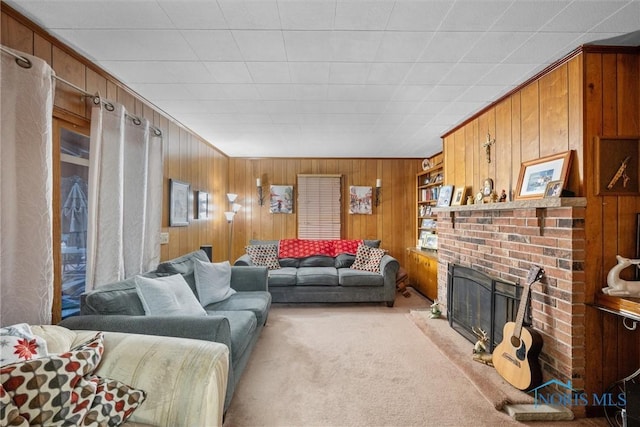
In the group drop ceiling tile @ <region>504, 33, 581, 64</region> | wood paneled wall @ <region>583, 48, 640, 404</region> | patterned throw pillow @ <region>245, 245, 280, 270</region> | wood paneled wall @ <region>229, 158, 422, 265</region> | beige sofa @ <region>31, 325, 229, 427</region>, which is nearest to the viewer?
beige sofa @ <region>31, 325, 229, 427</region>

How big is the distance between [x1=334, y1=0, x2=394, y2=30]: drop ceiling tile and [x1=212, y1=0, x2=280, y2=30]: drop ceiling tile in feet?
A: 1.15

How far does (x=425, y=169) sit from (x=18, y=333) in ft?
17.0

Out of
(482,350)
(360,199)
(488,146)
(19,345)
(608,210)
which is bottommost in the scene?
(482,350)

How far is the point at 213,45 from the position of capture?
6.19 feet

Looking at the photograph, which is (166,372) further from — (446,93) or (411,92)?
(446,93)

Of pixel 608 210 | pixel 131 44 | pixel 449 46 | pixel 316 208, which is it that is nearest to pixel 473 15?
pixel 449 46

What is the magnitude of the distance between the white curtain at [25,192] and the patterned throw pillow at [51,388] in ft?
2.12

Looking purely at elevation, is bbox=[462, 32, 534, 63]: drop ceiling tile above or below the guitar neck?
above

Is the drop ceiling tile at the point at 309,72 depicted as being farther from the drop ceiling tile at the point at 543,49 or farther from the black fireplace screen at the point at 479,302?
the black fireplace screen at the point at 479,302

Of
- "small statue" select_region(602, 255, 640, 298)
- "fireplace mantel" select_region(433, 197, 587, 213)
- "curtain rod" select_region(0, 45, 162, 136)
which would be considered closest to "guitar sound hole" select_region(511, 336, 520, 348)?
"small statue" select_region(602, 255, 640, 298)

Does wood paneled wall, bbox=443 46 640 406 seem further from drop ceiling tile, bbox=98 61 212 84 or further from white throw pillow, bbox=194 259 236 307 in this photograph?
white throw pillow, bbox=194 259 236 307

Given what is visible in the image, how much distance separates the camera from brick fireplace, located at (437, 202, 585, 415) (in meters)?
1.87

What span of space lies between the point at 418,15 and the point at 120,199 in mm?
2387

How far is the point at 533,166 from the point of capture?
7.48ft
